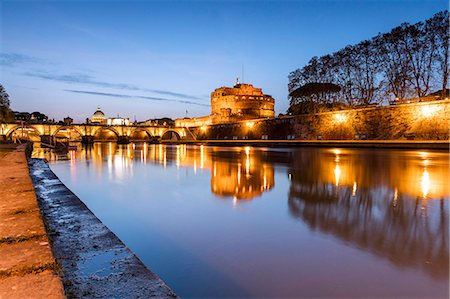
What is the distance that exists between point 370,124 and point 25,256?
43145mm

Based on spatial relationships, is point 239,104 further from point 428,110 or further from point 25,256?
point 25,256

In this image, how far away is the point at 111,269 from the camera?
335cm

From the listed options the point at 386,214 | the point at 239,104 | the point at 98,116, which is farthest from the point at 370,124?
the point at 98,116

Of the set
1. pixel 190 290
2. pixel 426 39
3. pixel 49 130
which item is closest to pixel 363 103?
pixel 426 39

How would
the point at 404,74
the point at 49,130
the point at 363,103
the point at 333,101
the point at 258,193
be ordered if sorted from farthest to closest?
the point at 49,130
the point at 333,101
the point at 363,103
the point at 404,74
the point at 258,193

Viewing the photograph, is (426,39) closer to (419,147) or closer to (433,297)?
(419,147)

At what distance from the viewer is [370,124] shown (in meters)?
39.4

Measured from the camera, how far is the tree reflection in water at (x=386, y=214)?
425 centimetres

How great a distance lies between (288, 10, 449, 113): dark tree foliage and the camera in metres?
37.1

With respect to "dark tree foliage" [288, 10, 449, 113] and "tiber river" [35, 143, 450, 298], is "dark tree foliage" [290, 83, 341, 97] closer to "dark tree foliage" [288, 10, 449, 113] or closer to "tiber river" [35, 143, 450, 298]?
"dark tree foliage" [288, 10, 449, 113]

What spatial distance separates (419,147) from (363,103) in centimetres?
1829

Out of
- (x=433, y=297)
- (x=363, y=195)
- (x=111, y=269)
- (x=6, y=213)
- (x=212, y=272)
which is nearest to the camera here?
(x=433, y=297)

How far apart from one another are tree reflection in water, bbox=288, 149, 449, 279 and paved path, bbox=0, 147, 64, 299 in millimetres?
4152

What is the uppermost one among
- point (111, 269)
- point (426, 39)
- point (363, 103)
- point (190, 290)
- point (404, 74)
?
point (426, 39)
